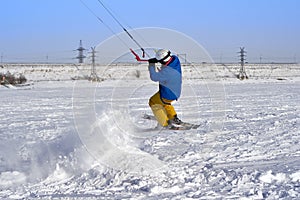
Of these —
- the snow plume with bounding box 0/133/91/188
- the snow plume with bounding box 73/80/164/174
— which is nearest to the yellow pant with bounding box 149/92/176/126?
the snow plume with bounding box 73/80/164/174

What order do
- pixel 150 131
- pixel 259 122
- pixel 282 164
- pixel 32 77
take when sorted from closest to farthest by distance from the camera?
1. pixel 282 164
2. pixel 150 131
3. pixel 259 122
4. pixel 32 77

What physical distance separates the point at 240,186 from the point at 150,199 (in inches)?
37.2

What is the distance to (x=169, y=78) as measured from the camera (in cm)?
866

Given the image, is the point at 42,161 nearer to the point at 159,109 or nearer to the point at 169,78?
the point at 169,78

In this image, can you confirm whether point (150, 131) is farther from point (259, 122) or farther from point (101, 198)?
point (101, 198)

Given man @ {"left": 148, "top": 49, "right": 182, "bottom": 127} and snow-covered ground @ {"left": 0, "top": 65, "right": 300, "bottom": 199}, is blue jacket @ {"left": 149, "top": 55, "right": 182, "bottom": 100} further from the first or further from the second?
snow-covered ground @ {"left": 0, "top": 65, "right": 300, "bottom": 199}

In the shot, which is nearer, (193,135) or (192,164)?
(192,164)

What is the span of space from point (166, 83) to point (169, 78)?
5.5 inches

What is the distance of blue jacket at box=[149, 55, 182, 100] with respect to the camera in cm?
835

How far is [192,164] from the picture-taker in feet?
19.5

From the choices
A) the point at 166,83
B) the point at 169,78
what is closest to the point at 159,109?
the point at 166,83

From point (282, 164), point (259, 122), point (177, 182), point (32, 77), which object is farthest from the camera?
point (32, 77)

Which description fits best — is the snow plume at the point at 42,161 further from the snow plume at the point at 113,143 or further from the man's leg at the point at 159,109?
the man's leg at the point at 159,109

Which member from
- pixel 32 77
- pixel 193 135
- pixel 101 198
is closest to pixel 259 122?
pixel 193 135
